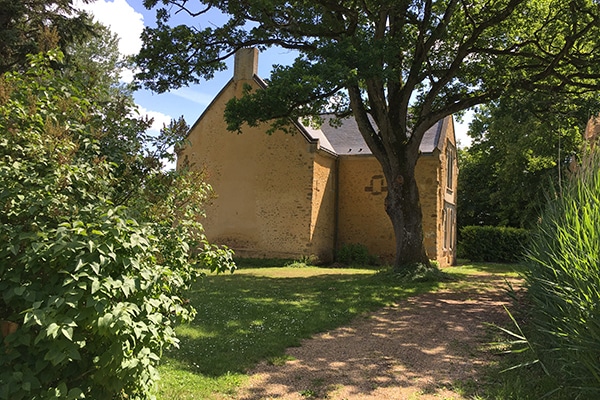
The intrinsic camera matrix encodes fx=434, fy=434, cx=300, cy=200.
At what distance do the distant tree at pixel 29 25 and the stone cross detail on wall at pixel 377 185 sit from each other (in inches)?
527

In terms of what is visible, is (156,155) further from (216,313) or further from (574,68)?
(574,68)

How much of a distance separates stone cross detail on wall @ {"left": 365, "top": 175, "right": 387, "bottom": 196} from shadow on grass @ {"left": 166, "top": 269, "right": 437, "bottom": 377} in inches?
305

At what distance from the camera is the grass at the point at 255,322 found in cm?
438

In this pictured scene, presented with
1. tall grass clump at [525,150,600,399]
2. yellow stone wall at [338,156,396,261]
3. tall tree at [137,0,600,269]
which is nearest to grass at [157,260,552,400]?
tall grass clump at [525,150,600,399]

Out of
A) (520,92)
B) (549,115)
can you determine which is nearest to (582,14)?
(520,92)

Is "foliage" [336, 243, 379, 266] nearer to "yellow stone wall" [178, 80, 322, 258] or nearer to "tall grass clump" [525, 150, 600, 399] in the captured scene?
"yellow stone wall" [178, 80, 322, 258]

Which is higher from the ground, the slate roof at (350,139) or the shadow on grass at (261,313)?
the slate roof at (350,139)

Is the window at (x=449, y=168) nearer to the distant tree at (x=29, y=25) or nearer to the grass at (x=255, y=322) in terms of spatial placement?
the grass at (x=255, y=322)

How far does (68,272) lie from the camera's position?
7.94 ft

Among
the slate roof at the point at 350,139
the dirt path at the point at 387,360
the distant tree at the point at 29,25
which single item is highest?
the distant tree at the point at 29,25

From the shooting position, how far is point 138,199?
3.46 metres

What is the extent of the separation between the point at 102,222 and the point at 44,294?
51cm

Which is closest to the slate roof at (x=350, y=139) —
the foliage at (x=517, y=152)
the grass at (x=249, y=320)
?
the foliage at (x=517, y=152)

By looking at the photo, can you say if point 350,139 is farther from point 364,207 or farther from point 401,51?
point 401,51
